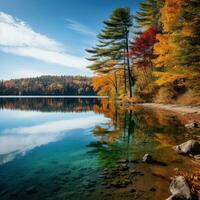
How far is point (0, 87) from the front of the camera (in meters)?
116

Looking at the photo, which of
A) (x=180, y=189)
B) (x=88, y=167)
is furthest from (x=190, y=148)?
(x=88, y=167)

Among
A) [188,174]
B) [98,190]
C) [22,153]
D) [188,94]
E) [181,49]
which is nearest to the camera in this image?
[98,190]

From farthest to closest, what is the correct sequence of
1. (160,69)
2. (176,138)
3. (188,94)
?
(160,69), (188,94), (176,138)

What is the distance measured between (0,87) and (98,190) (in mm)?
122655

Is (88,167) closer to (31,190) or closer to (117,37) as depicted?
(31,190)

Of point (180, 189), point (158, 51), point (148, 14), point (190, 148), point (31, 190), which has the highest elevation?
point (148, 14)

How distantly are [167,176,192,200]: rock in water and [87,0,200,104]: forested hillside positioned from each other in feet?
29.0

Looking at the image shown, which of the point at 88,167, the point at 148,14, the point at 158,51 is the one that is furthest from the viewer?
the point at 148,14

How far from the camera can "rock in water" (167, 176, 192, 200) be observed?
4449mm

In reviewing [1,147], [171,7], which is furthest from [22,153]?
[171,7]

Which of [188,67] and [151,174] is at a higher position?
[188,67]

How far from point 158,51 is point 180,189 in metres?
20.3

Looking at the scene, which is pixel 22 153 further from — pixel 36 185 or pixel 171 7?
pixel 171 7

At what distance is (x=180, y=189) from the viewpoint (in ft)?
15.5
